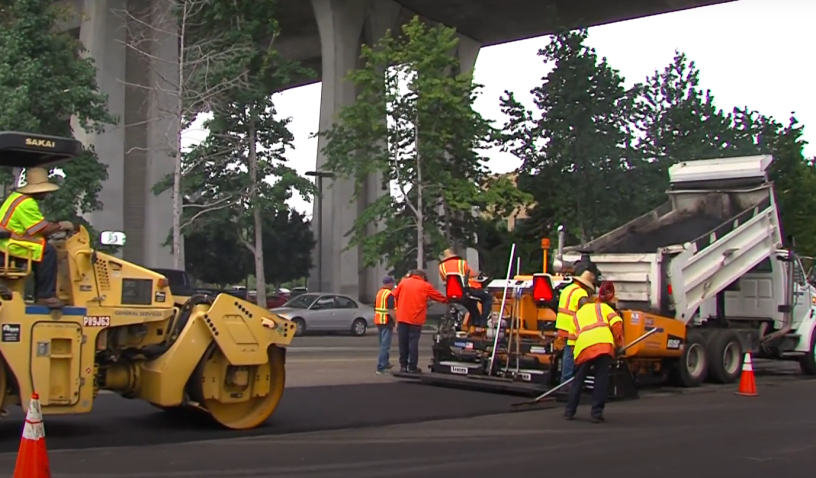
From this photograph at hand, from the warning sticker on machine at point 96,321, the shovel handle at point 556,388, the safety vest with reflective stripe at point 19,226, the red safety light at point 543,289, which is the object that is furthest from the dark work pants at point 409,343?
the safety vest with reflective stripe at point 19,226

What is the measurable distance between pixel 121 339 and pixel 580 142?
945 inches

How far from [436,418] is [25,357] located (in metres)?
4.74

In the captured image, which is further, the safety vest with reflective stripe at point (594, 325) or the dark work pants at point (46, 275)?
the safety vest with reflective stripe at point (594, 325)

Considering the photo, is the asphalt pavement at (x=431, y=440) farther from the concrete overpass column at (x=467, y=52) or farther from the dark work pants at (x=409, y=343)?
the concrete overpass column at (x=467, y=52)

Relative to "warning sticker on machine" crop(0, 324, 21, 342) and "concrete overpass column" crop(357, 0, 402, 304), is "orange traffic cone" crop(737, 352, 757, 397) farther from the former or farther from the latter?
"concrete overpass column" crop(357, 0, 402, 304)

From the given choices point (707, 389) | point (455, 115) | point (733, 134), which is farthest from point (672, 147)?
point (707, 389)

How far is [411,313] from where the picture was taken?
14797mm

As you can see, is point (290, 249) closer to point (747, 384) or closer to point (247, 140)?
point (247, 140)

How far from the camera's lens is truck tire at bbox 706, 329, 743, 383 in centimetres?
1475

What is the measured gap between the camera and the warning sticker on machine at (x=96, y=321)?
8383 millimetres

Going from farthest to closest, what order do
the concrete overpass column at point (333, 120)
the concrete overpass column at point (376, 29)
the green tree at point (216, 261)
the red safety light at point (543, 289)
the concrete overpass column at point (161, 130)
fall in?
1. the green tree at point (216, 261)
2. the concrete overpass column at point (376, 29)
3. the concrete overpass column at point (333, 120)
4. the concrete overpass column at point (161, 130)
5. the red safety light at point (543, 289)

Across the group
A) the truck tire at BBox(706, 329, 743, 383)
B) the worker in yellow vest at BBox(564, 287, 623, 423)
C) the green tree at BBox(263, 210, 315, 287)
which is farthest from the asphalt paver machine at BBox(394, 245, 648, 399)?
the green tree at BBox(263, 210, 315, 287)

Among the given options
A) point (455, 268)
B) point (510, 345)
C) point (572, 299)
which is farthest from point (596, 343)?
point (455, 268)

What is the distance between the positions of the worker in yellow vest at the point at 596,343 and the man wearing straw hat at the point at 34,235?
18.0ft
